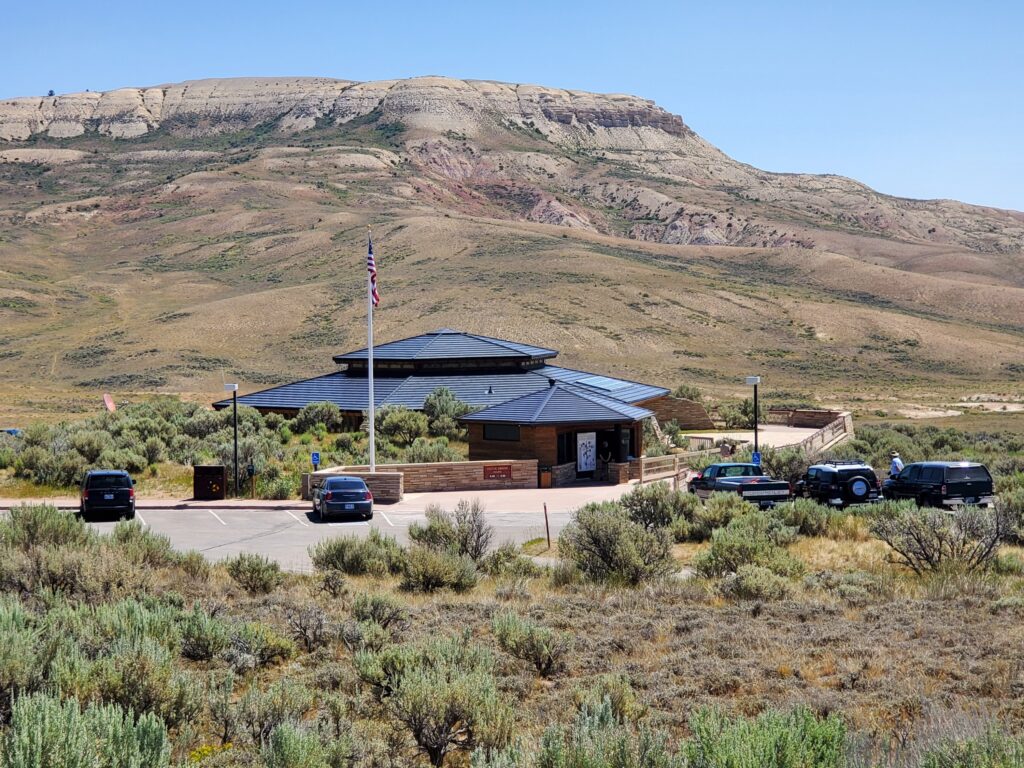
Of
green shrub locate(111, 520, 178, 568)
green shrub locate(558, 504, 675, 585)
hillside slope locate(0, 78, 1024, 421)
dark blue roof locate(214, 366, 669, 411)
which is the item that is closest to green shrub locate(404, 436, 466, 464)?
dark blue roof locate(214, 366, 669, 411)

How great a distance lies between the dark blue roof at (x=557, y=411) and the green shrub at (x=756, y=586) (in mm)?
20608

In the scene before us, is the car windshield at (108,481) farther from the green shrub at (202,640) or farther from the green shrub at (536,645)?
the green shrub at (536,645)

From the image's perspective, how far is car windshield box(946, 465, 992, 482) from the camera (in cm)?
2403

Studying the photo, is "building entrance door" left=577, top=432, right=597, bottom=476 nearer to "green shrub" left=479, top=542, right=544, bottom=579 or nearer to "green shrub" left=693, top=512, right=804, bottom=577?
"green shrub" left=479, top=542, right=544, bottom=579

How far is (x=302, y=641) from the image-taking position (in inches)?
457

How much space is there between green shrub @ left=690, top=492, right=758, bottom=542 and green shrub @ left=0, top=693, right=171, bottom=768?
16.1 metres

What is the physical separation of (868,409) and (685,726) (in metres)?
63.1

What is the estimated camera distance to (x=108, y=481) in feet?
84.9

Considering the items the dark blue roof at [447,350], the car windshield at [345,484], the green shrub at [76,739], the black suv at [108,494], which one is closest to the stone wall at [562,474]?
the car windshield at [345,484]

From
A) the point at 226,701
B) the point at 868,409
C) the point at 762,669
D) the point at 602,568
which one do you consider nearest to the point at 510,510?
the point at 602,568

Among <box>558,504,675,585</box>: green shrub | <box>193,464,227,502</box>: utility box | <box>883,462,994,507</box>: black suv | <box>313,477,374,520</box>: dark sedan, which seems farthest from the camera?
<box>193,464,227,502</box>: utility box

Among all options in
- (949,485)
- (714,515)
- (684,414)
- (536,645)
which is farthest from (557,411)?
(536,645)

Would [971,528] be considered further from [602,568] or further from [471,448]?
[471,448]

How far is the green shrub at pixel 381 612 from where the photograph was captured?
12.2 meters
